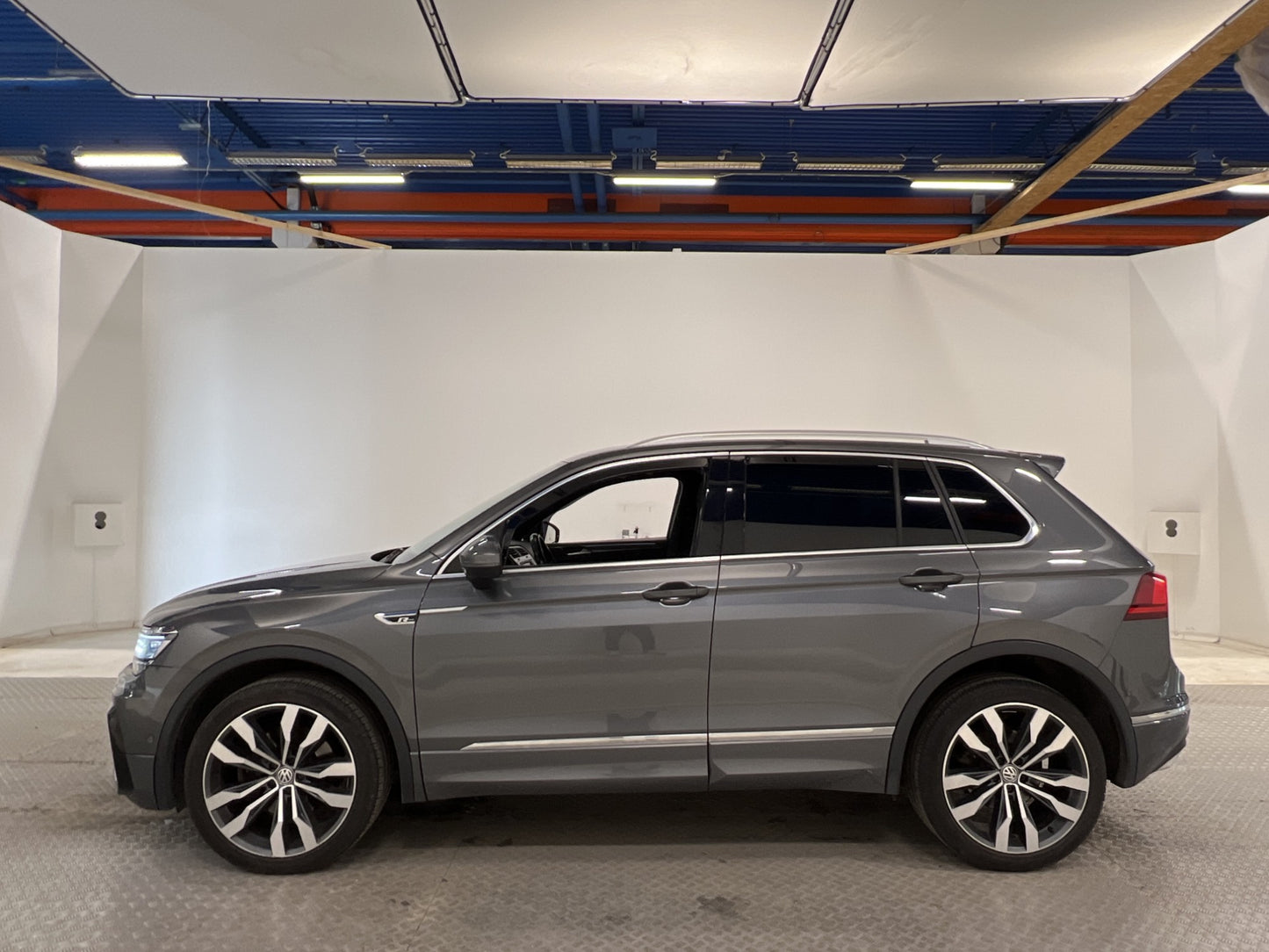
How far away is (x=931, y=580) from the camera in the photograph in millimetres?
2941

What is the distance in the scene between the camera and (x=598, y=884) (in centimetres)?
281

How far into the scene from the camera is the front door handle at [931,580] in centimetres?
294

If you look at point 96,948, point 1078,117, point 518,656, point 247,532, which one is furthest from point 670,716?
point 1078,117

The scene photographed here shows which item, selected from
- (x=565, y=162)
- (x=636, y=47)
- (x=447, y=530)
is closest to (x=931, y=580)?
(x=447, y=530)

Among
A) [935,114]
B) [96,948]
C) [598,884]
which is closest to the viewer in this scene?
[96,948]

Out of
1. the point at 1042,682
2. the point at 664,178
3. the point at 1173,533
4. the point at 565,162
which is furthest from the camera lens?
the point at 664,178

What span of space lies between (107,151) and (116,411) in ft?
8.08

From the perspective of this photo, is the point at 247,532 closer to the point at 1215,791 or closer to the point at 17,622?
the point at 17,622

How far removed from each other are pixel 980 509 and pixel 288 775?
2.48m

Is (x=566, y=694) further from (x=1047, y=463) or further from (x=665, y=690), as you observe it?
(x=1047, y=463)

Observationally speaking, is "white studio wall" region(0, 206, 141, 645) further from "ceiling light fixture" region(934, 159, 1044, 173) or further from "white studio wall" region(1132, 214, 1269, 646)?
"white studio wall" region(1132, 214, 1269, 646)

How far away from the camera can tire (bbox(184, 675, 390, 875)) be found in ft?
9.41

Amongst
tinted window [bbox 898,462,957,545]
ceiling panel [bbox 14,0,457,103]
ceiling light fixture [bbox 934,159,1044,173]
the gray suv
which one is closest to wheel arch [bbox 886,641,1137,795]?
the gray suv

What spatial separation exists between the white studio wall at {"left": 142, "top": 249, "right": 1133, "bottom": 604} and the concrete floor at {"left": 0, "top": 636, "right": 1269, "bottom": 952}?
383 centimetres
